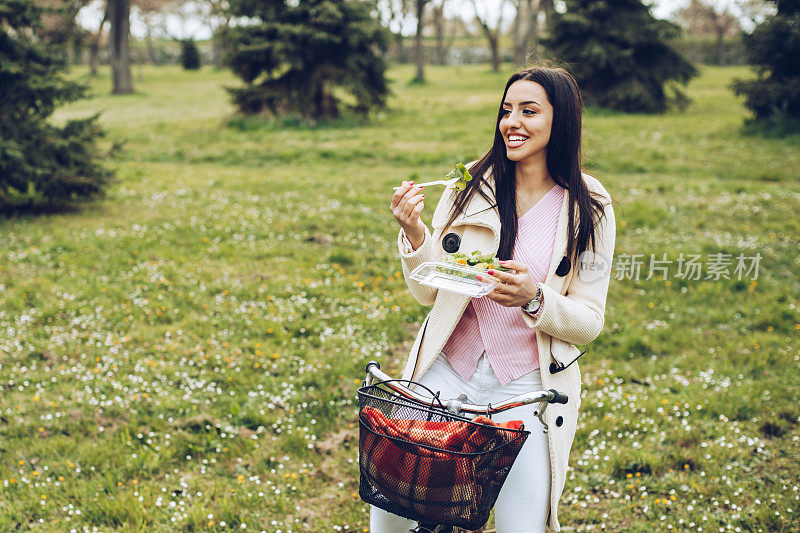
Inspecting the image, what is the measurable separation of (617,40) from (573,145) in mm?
19177

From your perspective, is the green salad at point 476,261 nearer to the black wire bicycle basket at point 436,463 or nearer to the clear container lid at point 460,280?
the clear container lid at point 460,280

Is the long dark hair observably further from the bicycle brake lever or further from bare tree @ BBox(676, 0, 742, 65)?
bare tree @ BBox(676, 0, 742, 65)

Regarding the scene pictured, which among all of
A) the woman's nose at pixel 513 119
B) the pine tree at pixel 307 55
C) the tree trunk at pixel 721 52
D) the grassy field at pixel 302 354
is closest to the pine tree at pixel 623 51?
the pine tree at pixel 307 55

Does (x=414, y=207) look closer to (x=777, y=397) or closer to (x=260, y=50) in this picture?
(x=777, y=397)

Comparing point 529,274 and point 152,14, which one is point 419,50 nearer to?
point 152,14

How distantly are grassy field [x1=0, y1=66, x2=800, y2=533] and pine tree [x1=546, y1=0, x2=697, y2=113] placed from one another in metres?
7.39

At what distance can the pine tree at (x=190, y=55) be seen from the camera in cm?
4612

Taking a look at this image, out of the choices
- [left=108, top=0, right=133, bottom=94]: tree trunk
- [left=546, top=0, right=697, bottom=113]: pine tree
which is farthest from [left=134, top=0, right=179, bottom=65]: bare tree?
[left=546, top=0, right=697, bottom=113]: pine tree

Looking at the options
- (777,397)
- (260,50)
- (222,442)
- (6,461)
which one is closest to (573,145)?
(222,442)

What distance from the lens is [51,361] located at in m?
6.21

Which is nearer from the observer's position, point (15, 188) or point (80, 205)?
point (15, 188)

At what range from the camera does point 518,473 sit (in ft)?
8.51

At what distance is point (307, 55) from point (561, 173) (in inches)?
700

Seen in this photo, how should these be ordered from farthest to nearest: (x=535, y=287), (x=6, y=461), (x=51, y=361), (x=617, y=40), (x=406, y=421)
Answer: (x=617, y=40), (x=51, y=361), (x=6, y=461), (x=535, y=287), (x=406, y=421)
